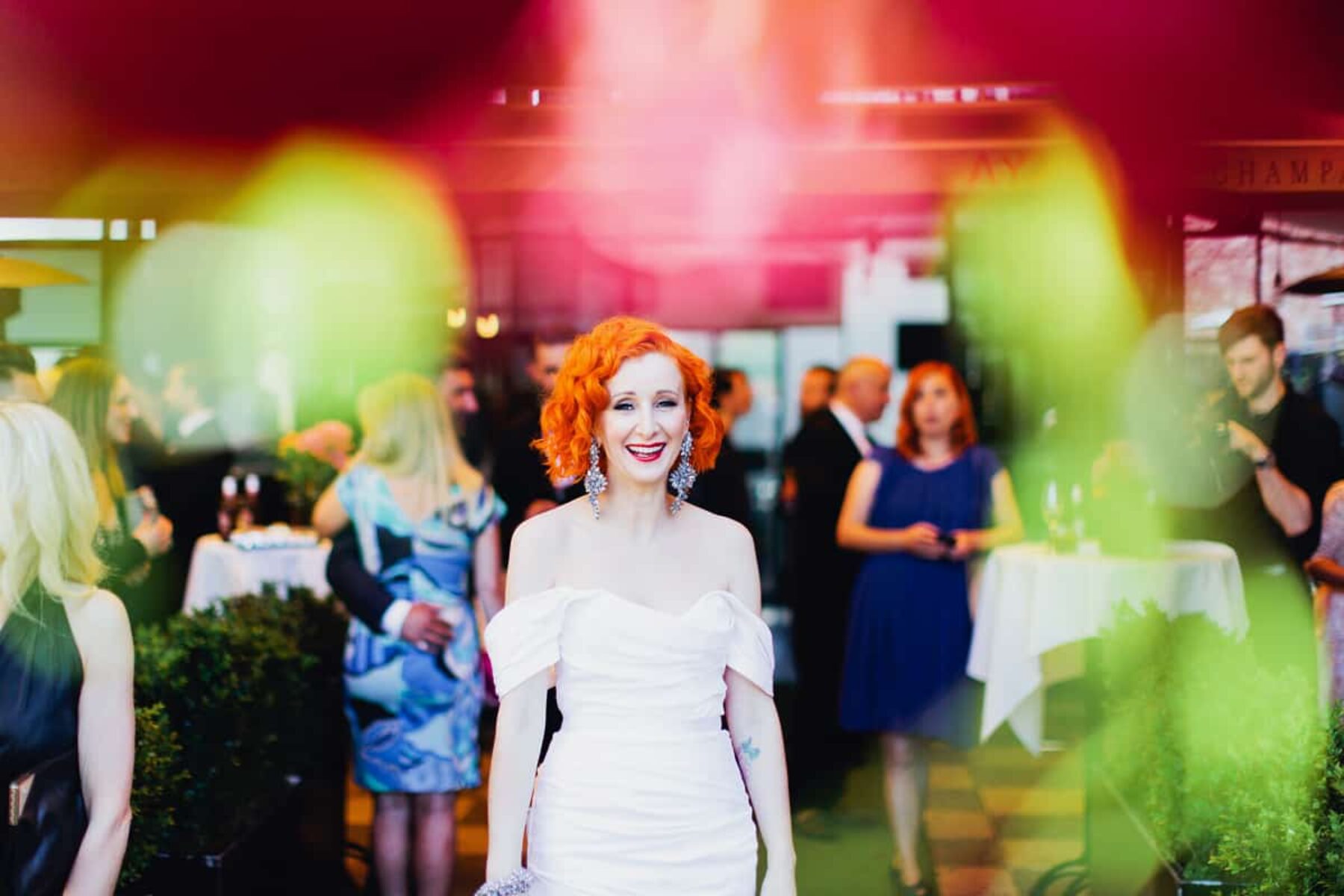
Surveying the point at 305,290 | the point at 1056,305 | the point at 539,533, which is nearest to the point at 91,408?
the point at 539,533

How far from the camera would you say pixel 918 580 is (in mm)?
4578

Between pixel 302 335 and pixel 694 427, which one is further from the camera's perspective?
pixel 302 335

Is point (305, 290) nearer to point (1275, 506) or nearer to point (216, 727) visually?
point (216, 727)

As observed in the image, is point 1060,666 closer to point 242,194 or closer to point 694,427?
point 694,427

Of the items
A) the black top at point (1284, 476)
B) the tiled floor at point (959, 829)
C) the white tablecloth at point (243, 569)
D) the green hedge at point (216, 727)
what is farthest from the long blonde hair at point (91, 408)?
the black top at point (1284, 476)

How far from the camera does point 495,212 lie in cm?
813

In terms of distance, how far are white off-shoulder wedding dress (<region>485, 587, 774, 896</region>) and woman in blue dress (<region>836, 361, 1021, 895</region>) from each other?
2491 millimetres

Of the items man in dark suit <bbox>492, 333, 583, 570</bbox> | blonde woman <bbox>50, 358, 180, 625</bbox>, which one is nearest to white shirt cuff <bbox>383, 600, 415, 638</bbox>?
blonde woman <bbox>50, 358, 180, 625</bbox>

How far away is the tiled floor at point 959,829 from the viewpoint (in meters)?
4.57

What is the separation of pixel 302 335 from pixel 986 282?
4990 millimetres

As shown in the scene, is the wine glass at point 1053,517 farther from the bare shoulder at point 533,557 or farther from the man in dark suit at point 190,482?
the man in dark suit at point 190,482

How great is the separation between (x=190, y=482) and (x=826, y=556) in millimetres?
2766

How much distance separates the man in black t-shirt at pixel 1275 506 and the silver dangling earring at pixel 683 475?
330 centimetres

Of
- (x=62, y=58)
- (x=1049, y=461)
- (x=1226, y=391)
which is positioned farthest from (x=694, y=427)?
(x=1049, y=461)
